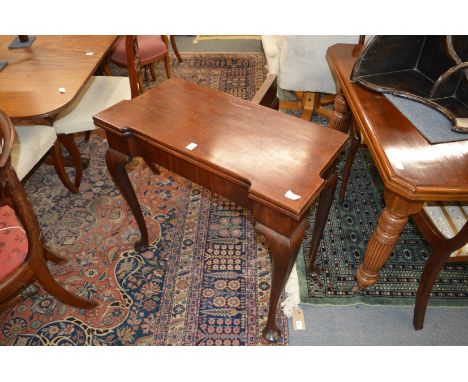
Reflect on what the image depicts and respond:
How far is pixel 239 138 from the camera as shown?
139cm

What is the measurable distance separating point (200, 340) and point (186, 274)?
41cm

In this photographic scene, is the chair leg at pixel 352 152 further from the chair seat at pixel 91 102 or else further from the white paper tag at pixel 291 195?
the chair seat at pixel 91 102

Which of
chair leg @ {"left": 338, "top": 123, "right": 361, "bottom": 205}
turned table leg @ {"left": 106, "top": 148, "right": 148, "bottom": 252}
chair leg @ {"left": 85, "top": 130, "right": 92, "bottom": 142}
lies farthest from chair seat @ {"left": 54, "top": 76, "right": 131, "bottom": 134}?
chair leg @ {"left": 338, "top": 123, "right": 361, "bottom": 205}

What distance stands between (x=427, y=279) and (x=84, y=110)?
7.26ft

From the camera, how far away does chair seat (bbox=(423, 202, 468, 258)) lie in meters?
1.48

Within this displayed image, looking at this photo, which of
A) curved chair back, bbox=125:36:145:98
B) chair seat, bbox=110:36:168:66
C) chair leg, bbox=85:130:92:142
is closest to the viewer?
curved chair back, bbox=125:36:145:98

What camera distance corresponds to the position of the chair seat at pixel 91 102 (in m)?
2.27

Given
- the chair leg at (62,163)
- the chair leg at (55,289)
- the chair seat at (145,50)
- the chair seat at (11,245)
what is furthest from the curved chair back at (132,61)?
the chair leg at (55,289)

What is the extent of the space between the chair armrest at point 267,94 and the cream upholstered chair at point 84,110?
102 centimetres

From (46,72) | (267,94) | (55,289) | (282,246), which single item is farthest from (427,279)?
(46,72)

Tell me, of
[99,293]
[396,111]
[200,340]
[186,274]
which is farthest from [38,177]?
[396,111]

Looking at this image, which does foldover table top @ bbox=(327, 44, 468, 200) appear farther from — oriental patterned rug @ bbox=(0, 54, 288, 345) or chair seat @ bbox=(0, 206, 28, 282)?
chair seat @ bbox=(0, 206, 28, 282)

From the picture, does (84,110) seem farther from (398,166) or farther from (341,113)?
(398,166)

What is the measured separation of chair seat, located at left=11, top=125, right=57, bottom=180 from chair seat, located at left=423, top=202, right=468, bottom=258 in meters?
2.08
